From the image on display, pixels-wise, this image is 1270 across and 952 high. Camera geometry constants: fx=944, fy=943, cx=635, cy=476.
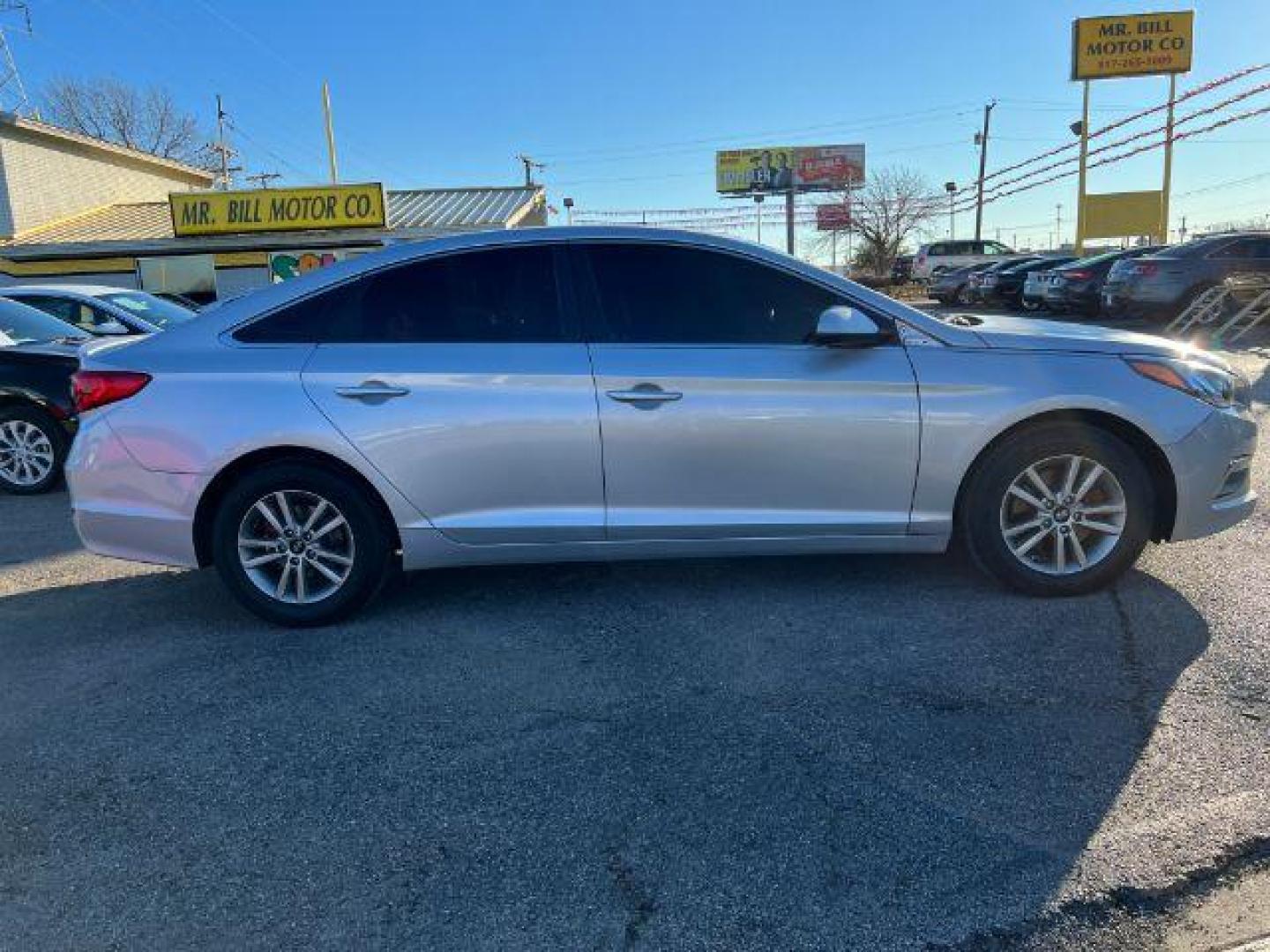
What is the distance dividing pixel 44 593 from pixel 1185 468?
556 cm

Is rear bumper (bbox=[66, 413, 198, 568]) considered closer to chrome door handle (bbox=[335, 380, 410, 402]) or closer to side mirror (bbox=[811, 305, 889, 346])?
chrome door handle (bbox=[335, 380, 410, 402])

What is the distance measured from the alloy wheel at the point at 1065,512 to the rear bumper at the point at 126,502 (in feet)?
11.7

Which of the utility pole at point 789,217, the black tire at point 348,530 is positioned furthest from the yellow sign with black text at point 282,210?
the utility pole at point 789,217

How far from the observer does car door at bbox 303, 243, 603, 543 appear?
397cm

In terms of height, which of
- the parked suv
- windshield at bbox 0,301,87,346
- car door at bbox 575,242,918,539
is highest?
the parked suv

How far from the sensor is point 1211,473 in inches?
161

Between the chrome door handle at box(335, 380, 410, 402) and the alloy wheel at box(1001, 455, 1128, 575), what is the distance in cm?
265

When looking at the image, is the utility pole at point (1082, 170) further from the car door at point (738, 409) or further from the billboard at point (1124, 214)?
the car door at point (738, 409)

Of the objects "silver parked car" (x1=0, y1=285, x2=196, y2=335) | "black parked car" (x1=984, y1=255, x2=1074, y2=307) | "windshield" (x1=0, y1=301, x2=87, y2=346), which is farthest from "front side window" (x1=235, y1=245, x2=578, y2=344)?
"black parked car" (x1=984, y1=255, x2=1074, y2=307)

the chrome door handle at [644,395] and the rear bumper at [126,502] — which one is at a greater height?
the chrome door handle at [644,395]

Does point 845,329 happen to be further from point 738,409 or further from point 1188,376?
point 1188,376

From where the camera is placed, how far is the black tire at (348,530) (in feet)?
13.3

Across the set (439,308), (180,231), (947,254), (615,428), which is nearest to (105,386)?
(439,308)

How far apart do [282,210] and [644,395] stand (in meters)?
24.3
